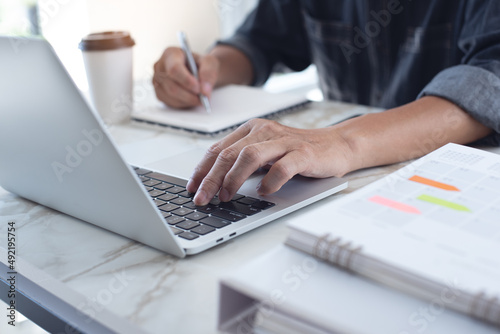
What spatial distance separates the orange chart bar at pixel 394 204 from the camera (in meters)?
0.49

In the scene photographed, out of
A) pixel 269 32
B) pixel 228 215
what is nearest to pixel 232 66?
pixel 269 32

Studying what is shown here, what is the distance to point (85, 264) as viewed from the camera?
1.82 ft

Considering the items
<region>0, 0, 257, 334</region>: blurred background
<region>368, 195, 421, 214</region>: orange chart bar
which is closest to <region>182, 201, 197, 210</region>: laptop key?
<region>368, 195, 421, 214</region>: orange chart bar

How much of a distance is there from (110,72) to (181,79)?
0.14m

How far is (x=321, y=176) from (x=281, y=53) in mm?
896

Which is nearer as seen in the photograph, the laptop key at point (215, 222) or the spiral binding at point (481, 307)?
the spiral binding at point (481, 307)

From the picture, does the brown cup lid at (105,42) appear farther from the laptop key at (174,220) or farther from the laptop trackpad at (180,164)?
the laptop key at (174,220)

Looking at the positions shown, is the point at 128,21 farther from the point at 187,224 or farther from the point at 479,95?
the point at 187,224

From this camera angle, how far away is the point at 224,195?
64cm

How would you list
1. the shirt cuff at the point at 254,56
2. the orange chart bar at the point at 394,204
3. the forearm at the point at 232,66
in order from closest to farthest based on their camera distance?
the orange chart bar at the point at 394,204 → the forearm at the point at 232,66 → the shirt cuff at the point at 254,56

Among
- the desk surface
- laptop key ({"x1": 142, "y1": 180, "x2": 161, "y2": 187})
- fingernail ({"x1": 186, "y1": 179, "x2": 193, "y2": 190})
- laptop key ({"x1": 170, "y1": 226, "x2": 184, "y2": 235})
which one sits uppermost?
fingernail ({"x1": 186, "y1": 179, "x2": 193, "y2": 190})

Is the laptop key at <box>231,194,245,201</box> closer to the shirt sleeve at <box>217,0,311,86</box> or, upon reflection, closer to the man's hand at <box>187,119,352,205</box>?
the man's hand at <box>187,119,352,205</box>

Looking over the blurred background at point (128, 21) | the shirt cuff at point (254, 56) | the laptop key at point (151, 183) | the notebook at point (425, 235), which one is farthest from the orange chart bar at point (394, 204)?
the blurred background at point (128, 21)

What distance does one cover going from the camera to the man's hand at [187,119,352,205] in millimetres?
641
